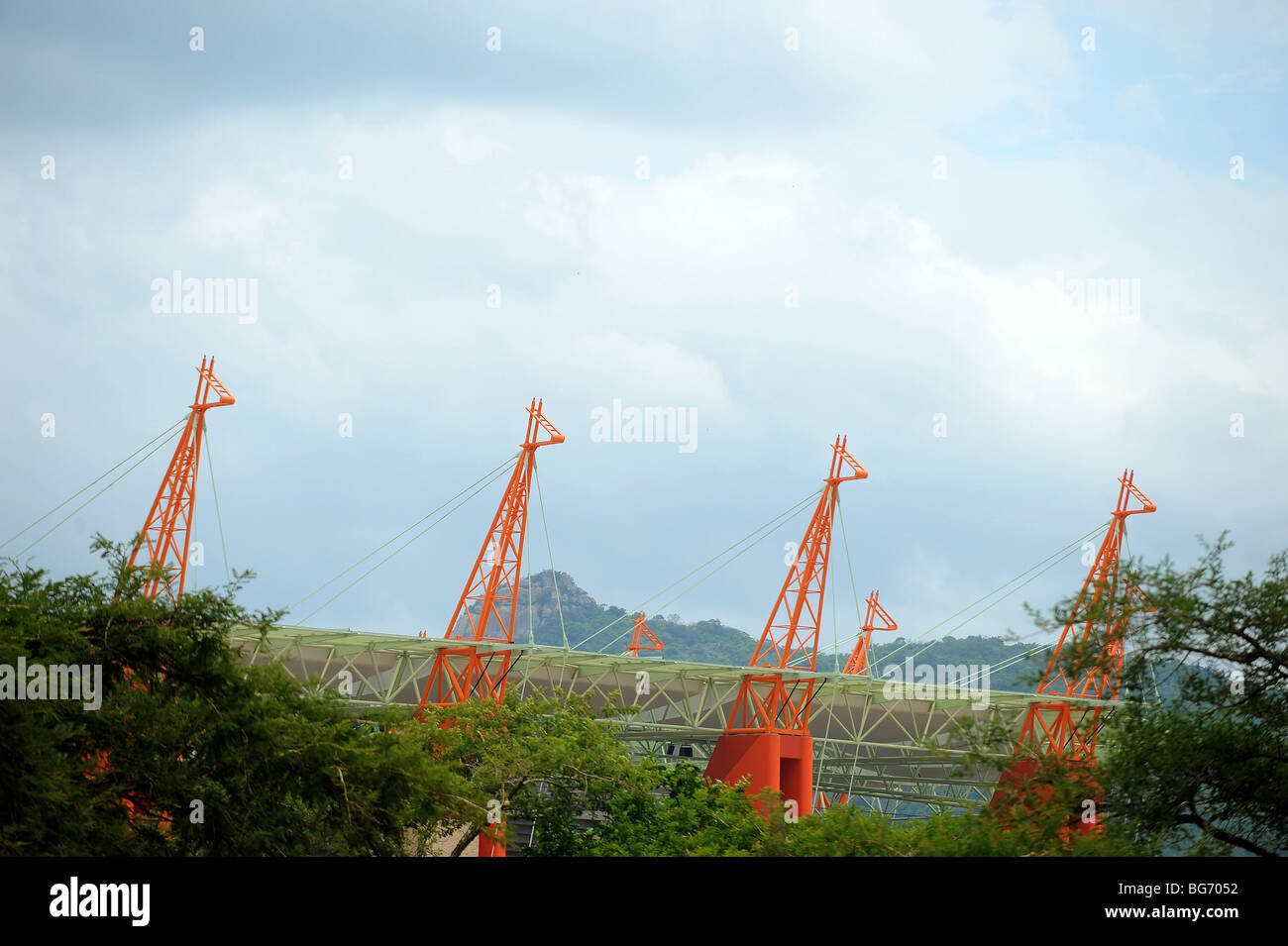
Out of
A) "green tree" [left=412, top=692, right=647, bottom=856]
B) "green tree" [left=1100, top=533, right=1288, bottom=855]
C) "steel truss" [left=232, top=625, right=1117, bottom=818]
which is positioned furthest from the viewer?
"steel truss" [left=232, top=625, right=1117, bottom=818]

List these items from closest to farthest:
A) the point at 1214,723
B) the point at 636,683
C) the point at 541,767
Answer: the point at 1214,723 < the point at 541,767 < the point at 636,683

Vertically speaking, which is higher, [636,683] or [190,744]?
[190,744]

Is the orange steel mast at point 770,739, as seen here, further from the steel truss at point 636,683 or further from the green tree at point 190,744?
the green tree at point 190,744

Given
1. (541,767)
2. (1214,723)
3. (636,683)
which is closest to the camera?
(1214,723)

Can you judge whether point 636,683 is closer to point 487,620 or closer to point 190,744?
point 487,620

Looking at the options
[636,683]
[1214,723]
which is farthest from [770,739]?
[1214,723]

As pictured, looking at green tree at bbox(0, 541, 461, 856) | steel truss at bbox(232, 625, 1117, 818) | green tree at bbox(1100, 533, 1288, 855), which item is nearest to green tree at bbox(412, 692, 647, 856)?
steel truss at bbox(232, 625, 1117, 818)

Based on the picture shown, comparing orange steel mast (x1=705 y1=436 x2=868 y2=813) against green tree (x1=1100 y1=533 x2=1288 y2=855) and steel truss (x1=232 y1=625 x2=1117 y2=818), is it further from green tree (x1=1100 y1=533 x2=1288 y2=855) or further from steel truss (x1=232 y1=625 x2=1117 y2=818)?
green tree (x1=1100 y1=533 x2=1288 y2=855)

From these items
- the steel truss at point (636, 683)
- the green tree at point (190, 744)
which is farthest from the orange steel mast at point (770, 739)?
the green tree at point (190, 744)

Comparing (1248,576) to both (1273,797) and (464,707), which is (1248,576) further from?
(464,707)

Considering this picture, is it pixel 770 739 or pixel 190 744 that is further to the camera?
pixel 770 739
